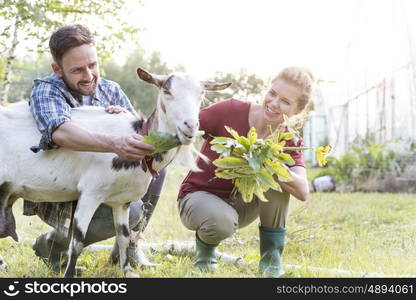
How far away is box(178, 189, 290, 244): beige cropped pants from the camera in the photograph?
3439 millimetres

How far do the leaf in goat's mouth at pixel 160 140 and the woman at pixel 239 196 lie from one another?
2.00ft

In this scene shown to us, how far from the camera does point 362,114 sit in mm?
13133

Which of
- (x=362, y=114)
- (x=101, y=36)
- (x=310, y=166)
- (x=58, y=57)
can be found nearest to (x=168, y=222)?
(x=101, y=36)

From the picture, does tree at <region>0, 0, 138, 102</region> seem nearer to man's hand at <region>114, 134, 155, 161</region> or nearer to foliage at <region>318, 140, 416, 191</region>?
man's hand at <region>114, 134, 155, 161</region>

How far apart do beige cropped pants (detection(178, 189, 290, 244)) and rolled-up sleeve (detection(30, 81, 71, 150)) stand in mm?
885

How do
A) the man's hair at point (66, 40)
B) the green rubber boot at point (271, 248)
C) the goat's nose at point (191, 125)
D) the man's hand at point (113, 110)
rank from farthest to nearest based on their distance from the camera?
1. the green rubber boot at point (271, 248)
2. the man's hand at point (113, 110)
3. the man's hair at point (66, 40)
4. the goat's nose at point (191, 125)

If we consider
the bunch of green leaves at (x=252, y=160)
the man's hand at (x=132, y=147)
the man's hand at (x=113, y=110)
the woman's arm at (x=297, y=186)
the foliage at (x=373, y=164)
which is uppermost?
the man's hand at (x=113, y=110)

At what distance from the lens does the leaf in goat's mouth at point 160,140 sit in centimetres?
293

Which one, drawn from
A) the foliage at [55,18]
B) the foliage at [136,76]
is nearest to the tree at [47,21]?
the foliage at [55,18]

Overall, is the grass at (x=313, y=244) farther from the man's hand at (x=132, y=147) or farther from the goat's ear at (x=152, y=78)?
the goat's ear at (x=152, y=78)

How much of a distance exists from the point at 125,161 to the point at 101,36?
9.81ft

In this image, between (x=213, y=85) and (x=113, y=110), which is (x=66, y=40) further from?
(x=213, y=85)

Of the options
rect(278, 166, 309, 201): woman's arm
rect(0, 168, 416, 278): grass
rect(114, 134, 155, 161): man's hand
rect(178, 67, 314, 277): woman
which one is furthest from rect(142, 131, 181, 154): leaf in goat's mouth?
rect(0, 168, 416, 278): grass

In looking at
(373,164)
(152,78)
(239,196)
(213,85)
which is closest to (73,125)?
(152,78)
